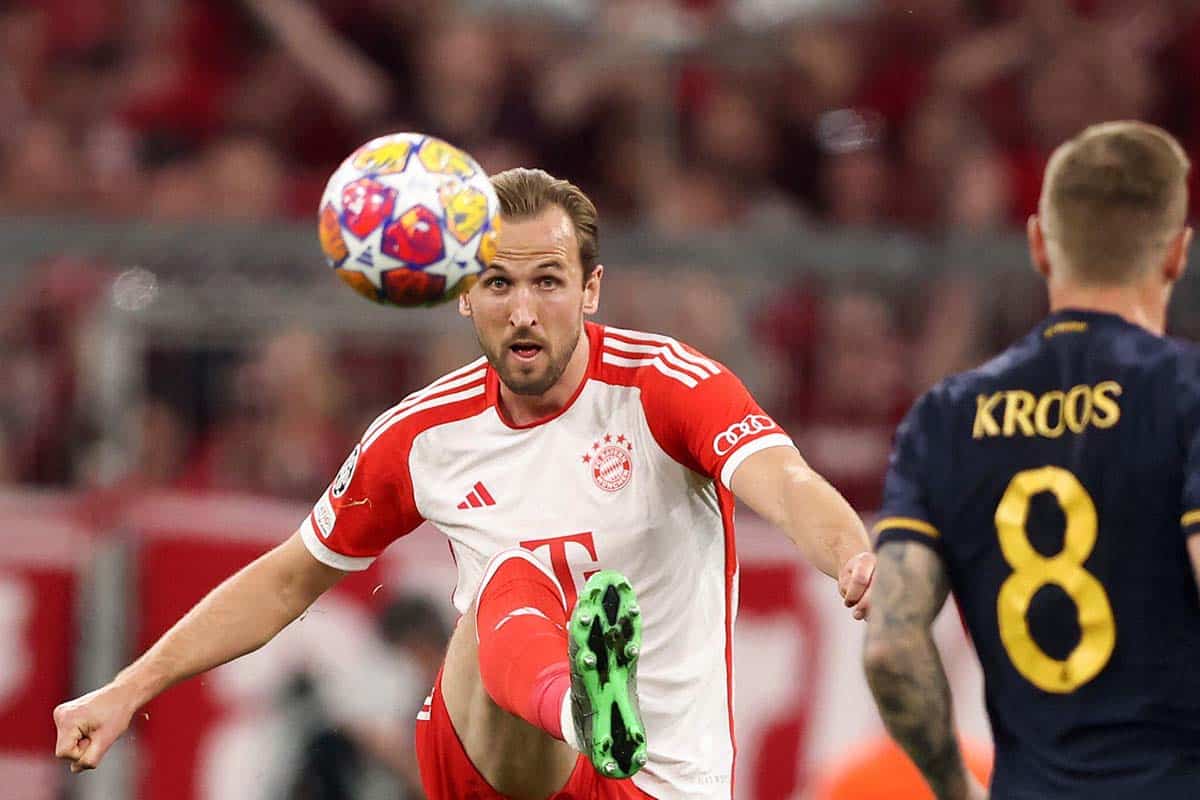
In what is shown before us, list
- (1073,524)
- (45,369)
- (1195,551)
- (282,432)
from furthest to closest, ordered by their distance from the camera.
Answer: (45,369)
(282,432)
(1073,524)
(1195,551)

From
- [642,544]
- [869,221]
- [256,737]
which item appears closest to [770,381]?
[869,221]

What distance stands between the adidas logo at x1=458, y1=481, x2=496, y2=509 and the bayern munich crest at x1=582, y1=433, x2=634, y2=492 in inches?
12.4

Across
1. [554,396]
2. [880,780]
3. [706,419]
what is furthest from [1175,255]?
[880,780]

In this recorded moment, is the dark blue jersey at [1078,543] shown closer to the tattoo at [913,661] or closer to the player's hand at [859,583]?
the tattoo at [913,661]

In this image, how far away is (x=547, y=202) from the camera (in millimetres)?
5410

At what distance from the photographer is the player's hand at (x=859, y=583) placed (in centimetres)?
434

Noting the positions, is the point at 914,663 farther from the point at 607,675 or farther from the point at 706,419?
the point at 706,419

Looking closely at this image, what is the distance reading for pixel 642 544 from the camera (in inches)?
216

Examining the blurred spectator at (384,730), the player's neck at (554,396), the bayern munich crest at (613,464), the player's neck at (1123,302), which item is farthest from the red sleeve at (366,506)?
the blurred spectator at (384,730)

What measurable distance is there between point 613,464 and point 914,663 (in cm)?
151

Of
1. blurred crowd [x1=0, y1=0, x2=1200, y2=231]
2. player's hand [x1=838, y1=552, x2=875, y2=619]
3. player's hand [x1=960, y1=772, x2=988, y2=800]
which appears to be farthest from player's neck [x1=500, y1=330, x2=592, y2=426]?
blurred crowd [x1=0, y1=0, x2=1200, y2=231]

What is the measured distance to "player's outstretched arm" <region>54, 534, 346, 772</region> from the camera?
18.1 feet

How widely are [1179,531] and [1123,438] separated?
0.21 metres

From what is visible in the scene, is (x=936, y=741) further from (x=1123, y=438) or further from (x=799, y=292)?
(x=799, y=292)
